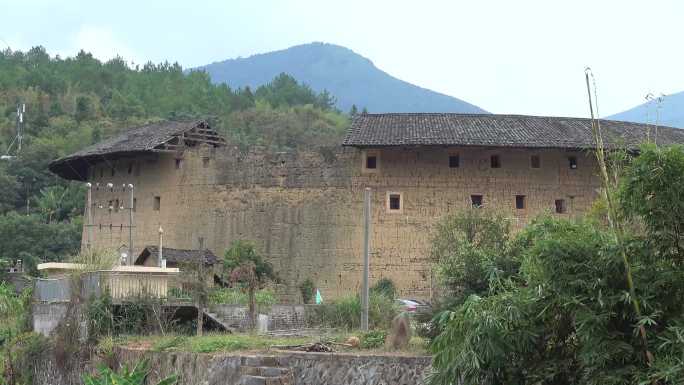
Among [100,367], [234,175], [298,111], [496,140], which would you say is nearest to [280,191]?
[234,175]

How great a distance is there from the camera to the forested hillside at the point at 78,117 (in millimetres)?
45500

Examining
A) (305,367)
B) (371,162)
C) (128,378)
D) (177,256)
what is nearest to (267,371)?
(305,367)

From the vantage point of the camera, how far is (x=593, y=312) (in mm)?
8305

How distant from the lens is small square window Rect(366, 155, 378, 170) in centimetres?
2656

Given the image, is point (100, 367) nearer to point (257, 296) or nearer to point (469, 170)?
point (257, 296)

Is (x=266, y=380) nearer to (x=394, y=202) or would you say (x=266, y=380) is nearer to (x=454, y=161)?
(x=394, y=202)

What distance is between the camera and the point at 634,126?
27578mm

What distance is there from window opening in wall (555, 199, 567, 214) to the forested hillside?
11.7 metres

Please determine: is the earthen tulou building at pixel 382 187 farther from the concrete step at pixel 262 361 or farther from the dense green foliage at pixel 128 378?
the concrete step at pixel 262 361

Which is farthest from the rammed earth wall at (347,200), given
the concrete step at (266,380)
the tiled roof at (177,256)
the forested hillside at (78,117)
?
the concrete step at (266,380)

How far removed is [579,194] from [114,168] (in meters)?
15.6

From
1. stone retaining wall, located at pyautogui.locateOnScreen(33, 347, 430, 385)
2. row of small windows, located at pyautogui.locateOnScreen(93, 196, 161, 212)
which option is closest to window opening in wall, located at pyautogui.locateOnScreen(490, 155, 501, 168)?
row of small windows, located at pyautogui.locateOnScreen(93, 196, 161, 212)

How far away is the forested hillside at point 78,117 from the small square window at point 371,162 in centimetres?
814

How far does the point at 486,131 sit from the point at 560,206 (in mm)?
3140
